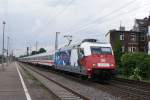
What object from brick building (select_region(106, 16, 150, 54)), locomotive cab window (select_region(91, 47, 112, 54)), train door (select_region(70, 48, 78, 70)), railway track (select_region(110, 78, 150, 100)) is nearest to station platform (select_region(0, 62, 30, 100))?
train door (select_region(70, 48, 78, 70))

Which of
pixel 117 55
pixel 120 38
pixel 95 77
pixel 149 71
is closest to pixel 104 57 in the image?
pixel 95 77

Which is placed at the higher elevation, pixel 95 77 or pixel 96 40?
pixel 96 40

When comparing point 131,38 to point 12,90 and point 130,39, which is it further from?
point 12,90

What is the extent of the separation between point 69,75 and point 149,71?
797 centimetres

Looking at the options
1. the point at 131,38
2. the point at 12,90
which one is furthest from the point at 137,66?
the point at 131,38

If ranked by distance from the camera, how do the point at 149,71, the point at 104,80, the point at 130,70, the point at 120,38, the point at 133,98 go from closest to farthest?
the point at 133,98 → the point at 104,80 → the point at 149,71 → the point at 130,70 → the point at 120,38

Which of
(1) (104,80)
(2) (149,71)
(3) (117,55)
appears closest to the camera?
(1) (104,80)

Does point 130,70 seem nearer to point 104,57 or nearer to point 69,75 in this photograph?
point 69,75

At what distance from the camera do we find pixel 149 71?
1398 inches

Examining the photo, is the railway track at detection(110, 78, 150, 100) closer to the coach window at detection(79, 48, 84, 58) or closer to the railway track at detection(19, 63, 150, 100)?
the railway track at detection(19, 63, 150, 100)

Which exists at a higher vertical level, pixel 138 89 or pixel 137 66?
pixel 137 66

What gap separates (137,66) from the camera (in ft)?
121

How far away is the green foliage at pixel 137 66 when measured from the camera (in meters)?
35.9

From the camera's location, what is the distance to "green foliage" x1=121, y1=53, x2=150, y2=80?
35906mm
